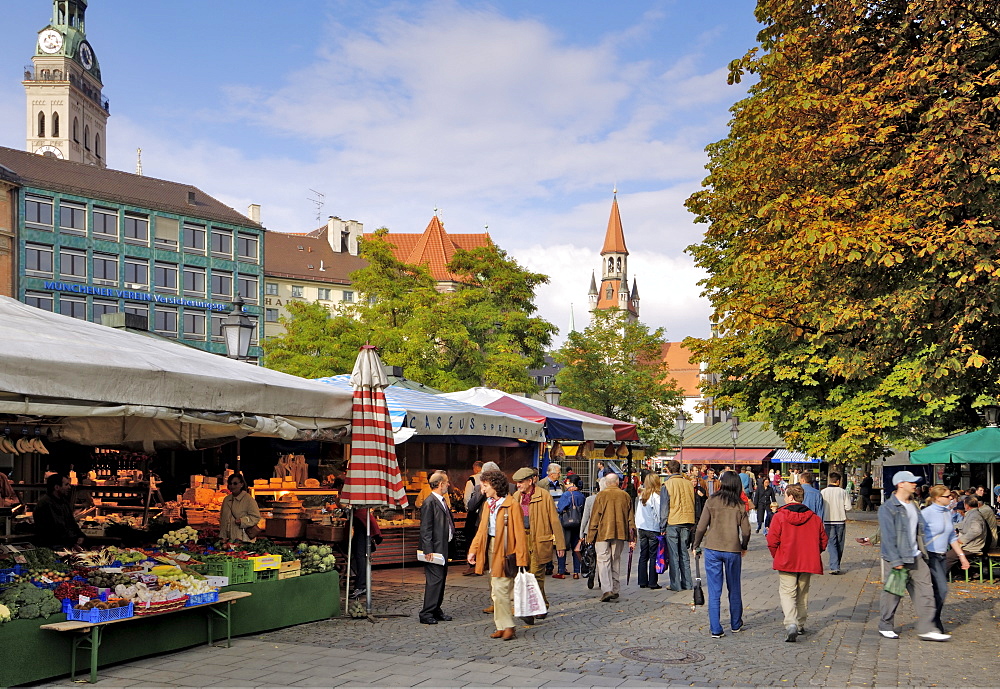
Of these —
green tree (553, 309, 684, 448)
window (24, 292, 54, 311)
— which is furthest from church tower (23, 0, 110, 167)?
green tree (553, 309, 684, 448)

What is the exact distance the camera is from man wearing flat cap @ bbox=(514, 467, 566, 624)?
10.5 meters

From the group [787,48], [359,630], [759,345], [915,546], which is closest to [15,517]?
[359,630]

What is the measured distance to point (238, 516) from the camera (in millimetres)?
12281

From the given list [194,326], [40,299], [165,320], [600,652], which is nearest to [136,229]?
[165,320]

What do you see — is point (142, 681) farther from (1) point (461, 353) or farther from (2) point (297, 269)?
(2) point (297, 269)

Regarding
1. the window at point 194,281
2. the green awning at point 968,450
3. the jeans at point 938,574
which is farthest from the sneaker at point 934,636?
the window at point 194,281

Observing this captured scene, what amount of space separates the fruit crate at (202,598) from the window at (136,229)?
60019mm

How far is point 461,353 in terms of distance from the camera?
133 feet

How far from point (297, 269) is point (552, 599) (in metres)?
83.9

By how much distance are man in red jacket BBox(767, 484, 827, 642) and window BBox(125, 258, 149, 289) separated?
60.5 m

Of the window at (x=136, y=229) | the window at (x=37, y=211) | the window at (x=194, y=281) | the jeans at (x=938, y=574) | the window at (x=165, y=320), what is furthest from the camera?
the window at (x=194, y=281)

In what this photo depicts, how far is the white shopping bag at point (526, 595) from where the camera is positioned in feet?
33.6

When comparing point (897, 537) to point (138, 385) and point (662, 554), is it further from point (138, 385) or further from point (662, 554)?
point (138, 385)

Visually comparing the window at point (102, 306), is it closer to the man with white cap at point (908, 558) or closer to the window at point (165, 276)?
the window at point (165, 276)
